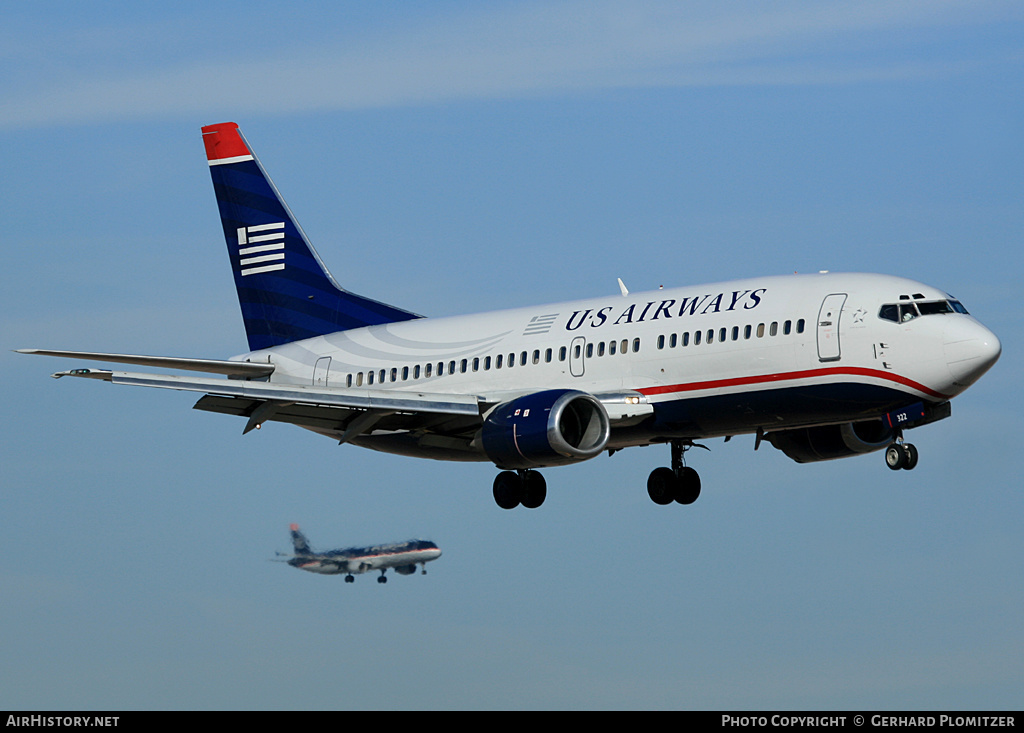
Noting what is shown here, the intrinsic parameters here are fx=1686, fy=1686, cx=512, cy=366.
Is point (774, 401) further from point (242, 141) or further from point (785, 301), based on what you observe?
point (242, 141)

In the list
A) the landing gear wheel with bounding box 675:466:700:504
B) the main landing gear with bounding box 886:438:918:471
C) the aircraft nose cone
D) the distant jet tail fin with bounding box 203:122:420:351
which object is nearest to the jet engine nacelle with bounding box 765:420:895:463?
the landing gear wheel with bounding box 675:466:700:504

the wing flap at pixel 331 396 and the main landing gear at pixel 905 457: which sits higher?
the wing flap at pixel 331 396

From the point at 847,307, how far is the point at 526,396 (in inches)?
311

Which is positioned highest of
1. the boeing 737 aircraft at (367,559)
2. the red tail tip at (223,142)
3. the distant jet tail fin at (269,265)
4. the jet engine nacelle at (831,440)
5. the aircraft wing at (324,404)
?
the red tail tip at (223,142)

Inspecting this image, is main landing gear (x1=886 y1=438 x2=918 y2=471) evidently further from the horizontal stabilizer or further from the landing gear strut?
the horizontal stabilizer

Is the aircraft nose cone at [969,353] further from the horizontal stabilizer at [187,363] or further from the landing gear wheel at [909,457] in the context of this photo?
the horizontal stabilizer at [187,363]

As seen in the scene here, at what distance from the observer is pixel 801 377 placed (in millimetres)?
37312

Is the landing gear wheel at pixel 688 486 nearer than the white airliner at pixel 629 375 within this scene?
No

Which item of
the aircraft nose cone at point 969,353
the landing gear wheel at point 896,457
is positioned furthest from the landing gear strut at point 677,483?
the aircraft nose cone at point 969,353

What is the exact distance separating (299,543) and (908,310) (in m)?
15.4

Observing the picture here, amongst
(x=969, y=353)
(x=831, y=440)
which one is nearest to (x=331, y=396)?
(x=831, y=440)

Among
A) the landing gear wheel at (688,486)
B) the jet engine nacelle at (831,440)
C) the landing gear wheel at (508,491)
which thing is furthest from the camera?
the landing gear wheel at (688,486)

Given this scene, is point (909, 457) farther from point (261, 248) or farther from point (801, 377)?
point (261, 248)

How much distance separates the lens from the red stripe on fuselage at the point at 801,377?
36500 millimetres
